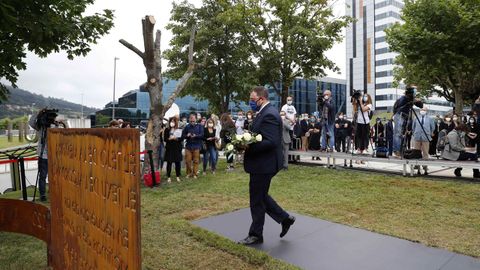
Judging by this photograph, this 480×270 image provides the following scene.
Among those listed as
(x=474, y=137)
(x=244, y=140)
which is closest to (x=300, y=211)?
(x=244, y=140)

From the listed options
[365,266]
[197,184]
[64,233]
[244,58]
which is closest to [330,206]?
[365,266]

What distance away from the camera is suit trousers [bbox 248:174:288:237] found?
444 cm

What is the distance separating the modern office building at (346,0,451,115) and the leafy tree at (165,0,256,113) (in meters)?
61.9

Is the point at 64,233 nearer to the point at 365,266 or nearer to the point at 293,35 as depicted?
the point at 365,266

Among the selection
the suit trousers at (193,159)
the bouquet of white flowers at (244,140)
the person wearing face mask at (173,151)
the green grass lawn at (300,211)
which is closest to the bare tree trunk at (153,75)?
the person wearing face mask at (173,151)

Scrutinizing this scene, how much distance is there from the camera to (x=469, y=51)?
702 inches

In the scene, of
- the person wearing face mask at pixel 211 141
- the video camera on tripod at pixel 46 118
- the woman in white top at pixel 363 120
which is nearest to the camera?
the video camera on tripod at pixel 46 118

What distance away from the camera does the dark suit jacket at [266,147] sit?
4355 millimetres

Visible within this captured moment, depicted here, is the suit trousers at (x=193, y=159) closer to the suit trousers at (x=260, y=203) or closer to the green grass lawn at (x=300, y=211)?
the green grass lawn at (x=300, y=211)

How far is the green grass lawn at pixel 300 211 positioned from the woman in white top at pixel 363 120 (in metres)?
1.33

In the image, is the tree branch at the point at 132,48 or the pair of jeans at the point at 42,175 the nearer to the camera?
the pair of jeans at the point at 42,175

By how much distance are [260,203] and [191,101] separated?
192 ft

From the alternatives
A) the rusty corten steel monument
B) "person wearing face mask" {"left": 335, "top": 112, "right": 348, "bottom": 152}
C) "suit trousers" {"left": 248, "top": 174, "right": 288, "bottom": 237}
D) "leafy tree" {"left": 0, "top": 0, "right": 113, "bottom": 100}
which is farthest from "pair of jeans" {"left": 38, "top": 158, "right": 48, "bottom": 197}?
"person wearing face mask" {"left": 335, "top": 112, "right": 348, "bottom": 152}

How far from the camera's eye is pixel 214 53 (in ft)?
68.0
